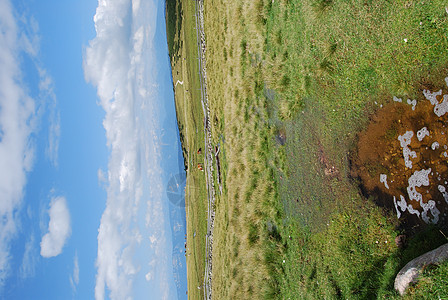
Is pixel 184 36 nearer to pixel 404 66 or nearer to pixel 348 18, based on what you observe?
A: pixel 348 18

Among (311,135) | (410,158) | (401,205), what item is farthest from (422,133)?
(311,135)

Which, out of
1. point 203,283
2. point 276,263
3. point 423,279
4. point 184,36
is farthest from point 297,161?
point 184,36

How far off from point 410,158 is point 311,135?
352 centimetres

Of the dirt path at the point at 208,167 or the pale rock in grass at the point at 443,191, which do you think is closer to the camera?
the pale rock in grass at the point at 443,191

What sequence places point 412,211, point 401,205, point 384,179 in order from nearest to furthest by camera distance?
point 412,211, point 401,205, point 384,179

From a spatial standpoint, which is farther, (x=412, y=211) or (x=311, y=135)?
(x=311, y=135)

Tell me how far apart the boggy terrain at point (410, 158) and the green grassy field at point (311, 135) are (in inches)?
11.9

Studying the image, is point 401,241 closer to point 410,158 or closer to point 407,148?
point 410,158

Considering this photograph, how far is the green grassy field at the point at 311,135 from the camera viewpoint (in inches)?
352

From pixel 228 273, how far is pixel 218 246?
6.68 ft

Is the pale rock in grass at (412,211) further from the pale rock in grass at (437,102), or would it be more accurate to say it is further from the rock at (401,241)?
the pale rock in grass at (437,102)

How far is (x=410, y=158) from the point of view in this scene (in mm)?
8750

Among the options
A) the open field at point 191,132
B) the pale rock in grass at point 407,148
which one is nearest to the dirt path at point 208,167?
the open field at point 191,132

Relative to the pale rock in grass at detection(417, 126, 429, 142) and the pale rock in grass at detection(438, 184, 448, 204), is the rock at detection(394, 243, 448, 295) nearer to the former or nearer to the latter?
the pale rock in grass at detection(438, 184, 448, 204)
